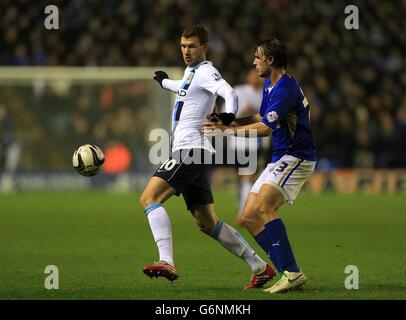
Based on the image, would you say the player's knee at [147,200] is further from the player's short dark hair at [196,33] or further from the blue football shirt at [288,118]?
the player's short dark hair at [196,33]

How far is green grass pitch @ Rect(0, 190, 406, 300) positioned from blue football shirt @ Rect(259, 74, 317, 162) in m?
1.14

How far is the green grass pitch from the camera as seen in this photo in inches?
320

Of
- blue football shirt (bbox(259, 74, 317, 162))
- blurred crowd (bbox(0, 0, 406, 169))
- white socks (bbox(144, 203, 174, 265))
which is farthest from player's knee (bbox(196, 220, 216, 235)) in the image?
blurred crowd (bbox(0, 0, 406, 169))

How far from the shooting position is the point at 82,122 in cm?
2345

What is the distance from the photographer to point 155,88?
23.7 meters

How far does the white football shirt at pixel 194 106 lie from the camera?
27.7 ft

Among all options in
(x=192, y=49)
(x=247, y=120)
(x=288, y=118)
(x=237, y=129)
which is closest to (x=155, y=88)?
(x=192, y=49)

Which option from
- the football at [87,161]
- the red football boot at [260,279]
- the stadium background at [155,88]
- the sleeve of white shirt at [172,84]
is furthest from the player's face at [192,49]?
the stadium background at [155,88]

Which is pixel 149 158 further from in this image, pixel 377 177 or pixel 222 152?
pixel 377 177

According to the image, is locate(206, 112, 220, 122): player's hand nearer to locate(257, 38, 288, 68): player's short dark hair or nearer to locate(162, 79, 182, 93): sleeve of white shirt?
locate(257, 38, 288, 68): player's short dark hair

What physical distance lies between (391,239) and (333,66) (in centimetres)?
1273

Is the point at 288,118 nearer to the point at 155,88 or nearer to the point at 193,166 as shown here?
the point at 193,166
